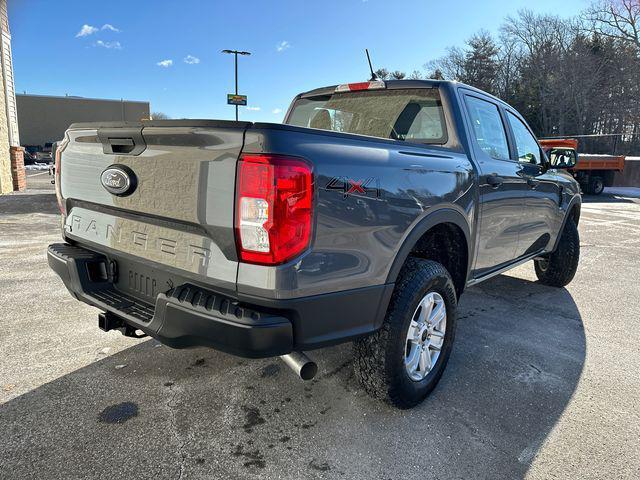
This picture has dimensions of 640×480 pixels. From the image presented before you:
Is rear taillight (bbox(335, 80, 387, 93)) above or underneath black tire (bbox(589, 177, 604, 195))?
above

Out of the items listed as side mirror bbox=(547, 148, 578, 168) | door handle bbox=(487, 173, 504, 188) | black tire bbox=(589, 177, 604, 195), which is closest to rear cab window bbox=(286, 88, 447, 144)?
door handle bbox=(487, 173, 504, 188)

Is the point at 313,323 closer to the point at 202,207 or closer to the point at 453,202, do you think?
the point at 202,207

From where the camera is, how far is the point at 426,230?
97.9 inches

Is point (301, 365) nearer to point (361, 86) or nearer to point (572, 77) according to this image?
point (361, 86)

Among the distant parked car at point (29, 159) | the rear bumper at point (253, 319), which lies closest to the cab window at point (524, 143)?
the rear bumper at point (253, 319)

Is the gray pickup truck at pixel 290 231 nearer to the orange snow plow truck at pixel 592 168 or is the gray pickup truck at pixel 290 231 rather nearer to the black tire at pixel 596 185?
the orange snow plow truck at pixel 592 168

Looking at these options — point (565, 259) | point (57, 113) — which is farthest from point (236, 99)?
point (57, 113)

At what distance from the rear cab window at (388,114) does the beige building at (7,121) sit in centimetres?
1183

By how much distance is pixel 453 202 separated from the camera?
276 cm

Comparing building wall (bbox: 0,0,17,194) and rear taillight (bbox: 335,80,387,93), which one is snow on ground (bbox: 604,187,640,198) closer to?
rear taillight (bbox: 335,80,387,93)

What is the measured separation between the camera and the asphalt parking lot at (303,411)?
6.98ft

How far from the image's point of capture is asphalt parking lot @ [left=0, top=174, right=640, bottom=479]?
83.7 inches

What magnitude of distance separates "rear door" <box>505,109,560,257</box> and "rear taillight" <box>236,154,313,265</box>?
9.08 ft

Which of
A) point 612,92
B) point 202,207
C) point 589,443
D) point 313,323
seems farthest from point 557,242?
point 612,92
